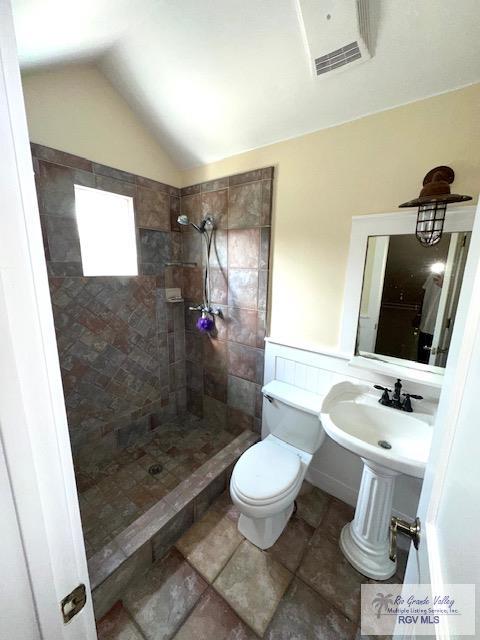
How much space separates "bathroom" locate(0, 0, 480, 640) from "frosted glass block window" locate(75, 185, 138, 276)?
15 millimetres

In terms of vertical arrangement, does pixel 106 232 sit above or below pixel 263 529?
above

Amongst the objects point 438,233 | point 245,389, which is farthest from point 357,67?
point 245,389

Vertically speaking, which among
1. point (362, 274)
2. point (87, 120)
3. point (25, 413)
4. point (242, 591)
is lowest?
point (242, 591)

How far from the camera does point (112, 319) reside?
74.1 inches

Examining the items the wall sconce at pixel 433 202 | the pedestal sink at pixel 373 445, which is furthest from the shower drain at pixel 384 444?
the wall sconce at pixel 433 202

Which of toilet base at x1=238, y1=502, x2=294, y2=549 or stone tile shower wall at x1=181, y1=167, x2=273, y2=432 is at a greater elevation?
stone tile shower wall at x1=181, y1=167, x2=273, y2=432

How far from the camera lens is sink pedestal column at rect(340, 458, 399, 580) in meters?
1.29

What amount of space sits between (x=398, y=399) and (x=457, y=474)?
0.99m

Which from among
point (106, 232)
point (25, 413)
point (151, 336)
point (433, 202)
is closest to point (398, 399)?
point (433, 202)

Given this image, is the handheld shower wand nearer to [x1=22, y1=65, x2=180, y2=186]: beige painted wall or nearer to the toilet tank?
[x1=22, y1=65, x2=180, y2=186]: beige painted wall

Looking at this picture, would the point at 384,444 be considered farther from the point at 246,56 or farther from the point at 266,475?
the point at 246,56

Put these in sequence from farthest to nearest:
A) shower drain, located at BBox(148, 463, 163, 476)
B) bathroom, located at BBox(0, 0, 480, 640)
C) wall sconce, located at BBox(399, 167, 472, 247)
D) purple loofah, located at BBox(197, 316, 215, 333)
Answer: purple loofah, located at BBox(197, 316, 215, 333)
shower drain, located at BBox(148, 463, 163, 476)
wall sconce, located at BBox(399, 167, 472, 247)
bathroom, located at BBox(0, 0, 480, 640)

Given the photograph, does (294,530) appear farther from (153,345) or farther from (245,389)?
(153,345)

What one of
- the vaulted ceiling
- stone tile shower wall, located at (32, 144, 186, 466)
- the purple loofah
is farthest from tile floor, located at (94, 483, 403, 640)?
the vaulted ceiling
